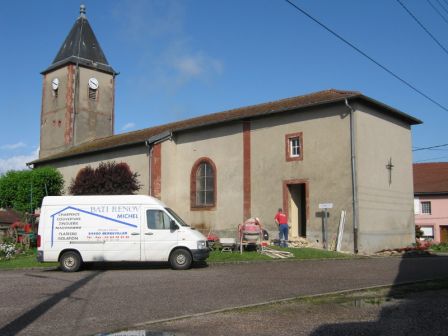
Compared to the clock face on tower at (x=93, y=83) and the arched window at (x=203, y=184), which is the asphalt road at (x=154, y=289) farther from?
the clock face on tower at (x=93, y=83)

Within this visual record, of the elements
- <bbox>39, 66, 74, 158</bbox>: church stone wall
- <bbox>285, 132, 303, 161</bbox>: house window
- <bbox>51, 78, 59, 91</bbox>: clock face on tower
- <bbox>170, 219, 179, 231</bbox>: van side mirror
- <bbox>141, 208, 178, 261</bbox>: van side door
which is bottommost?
<bbox>141, 208, 178, 261</bbox>: van side door

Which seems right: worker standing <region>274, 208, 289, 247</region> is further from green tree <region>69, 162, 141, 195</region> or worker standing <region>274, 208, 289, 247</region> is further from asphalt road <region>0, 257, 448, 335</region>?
green tree <region>69, 162, 141, 195</region>

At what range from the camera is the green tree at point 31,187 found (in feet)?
113

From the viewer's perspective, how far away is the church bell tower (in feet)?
137

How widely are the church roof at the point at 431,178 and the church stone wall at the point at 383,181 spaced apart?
60.9ft

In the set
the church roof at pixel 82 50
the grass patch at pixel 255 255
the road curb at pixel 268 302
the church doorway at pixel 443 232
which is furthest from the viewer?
the church roof at pixel 82 50

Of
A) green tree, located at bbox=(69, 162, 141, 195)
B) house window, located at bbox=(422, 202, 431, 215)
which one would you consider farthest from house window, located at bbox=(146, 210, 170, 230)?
house window, located at bbox=(422, 202, 431, 215)

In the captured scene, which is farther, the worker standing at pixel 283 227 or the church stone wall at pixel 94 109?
the church stone wall at pixel 94 109

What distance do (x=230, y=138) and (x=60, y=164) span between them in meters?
15.6

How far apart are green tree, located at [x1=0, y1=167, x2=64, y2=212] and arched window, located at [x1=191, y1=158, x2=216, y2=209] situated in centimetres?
1129

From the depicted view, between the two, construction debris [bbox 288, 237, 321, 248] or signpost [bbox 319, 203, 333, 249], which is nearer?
signpost [bbox 319, 203, 333, 249]

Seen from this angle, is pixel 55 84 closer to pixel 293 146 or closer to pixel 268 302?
pixel 293 146

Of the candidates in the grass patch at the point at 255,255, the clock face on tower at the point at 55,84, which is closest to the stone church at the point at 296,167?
the grass patch at the point at 255,255

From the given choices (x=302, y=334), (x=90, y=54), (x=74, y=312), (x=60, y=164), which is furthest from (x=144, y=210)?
(x=90, y=54)
